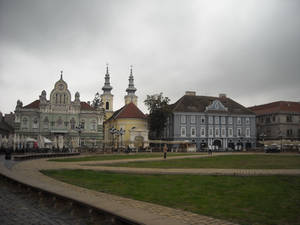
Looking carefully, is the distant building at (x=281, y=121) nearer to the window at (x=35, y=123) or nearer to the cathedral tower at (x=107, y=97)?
the cathedral tower at (x=107, y=97)

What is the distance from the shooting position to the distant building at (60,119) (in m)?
62.7

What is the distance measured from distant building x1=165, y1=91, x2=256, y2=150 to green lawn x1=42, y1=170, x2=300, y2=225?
55069mm

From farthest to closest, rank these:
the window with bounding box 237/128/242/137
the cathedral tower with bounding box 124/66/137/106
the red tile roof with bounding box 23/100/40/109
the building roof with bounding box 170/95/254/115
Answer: the cathedral tower with bounding box 124/66/137/106 → the window with bounding box 237/128/242/137 → the building roof with bounding box 170/95/254/115 → the red tile roof with bounding box 23/100/40/109

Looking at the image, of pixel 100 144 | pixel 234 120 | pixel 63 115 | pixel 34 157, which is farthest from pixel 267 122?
pixel 34 157

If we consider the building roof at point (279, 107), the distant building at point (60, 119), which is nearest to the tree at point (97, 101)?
the distant building at point (60, 119)

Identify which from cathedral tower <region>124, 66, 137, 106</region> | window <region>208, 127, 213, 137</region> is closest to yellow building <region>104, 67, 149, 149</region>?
window <region>208, 127, 213, 137</region>

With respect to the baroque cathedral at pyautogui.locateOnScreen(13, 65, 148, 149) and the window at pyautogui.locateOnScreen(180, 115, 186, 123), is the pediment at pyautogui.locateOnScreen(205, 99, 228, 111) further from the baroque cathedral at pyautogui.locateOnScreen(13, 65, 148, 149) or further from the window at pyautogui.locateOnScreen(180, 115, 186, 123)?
the baroque cathedral at pyautogui.locateOnScreen(13, 65, 148, 149)

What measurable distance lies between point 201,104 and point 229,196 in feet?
208

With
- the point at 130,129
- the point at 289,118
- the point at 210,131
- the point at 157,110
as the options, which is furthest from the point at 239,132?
the point at 130,129

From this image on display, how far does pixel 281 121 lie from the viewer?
255 ft

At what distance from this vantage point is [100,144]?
67438mm

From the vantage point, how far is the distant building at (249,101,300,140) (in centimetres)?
7806

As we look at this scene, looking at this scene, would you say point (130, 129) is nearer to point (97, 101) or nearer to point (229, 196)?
point (97, 101)

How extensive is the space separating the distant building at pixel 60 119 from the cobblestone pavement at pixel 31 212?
51976mm
